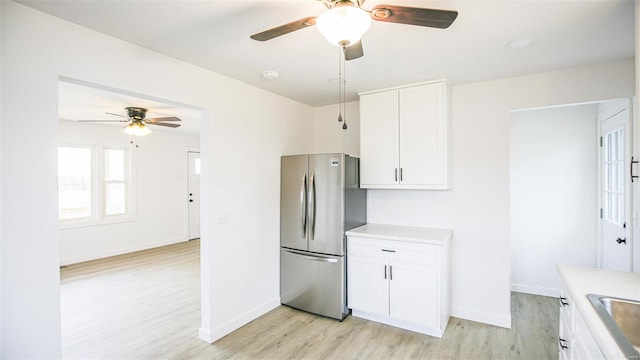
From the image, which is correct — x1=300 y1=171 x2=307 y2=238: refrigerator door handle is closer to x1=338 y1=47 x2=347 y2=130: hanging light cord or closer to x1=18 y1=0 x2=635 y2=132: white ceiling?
x1=338 y1=47 x2=347 y2=130: hanging light cord

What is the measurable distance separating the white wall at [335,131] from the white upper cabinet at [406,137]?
1.55 feet

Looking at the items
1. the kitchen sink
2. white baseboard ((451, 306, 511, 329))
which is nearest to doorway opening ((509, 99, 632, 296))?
→ white baseboard ((451, 306, 511, 329))

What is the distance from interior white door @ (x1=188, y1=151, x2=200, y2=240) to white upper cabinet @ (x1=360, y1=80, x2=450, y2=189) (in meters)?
5.15

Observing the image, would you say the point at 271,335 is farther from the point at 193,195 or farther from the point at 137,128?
the point at 193,195

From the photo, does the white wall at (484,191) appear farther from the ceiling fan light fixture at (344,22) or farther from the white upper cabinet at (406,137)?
the ceiling fan light fixture at (344,22)

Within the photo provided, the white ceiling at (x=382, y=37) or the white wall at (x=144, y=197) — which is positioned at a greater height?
the white ceiling at (x=382, y=37)

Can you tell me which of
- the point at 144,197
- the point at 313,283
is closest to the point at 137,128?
the point at 144,197

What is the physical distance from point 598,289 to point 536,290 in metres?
2.51

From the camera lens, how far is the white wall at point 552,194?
3.55 meters

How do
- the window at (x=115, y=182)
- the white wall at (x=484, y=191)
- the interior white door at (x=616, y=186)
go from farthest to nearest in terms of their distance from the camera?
the window at (x=115, y=182)
the white wall at (x=484, y=191)
the interior white door at (x=616, y=186)

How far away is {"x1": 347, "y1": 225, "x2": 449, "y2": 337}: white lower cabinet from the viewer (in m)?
2.84

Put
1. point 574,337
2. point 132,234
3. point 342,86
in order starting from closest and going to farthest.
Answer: point 574,337
point 342,86
point 132,234

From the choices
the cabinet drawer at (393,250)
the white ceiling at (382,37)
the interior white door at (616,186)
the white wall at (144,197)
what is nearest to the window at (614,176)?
the interior white door at (616,186)

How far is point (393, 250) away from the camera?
3.01 meters
